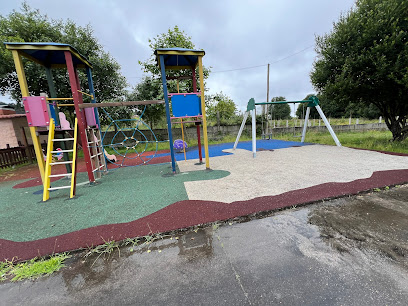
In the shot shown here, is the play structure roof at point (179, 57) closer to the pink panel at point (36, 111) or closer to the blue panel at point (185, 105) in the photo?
the blue panel at point (185, 105)

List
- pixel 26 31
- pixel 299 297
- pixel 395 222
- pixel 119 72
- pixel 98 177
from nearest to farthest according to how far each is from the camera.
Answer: pixel 299 297 < pixel 395 222 < pixel 98 177 < pixel 26 31 < pixel 119 72

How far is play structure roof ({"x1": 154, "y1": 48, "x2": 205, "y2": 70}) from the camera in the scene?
4.06m

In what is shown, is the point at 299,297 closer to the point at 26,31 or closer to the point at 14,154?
the point at 14,154

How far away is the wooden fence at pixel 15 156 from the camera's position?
684 centimetres

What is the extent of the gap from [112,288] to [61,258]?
2.70ft

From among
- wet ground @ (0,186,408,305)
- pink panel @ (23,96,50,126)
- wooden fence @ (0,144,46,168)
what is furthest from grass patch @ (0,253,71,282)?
wooden fence @ (0,144,46,168)

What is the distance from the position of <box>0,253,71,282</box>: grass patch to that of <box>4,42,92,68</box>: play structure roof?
3.75m

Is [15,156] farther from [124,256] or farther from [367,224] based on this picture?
[367,224]

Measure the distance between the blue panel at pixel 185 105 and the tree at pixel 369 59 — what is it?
6.02 metres

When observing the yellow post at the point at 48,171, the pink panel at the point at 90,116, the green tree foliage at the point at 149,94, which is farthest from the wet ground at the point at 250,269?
→ the green tree foliage at the point at 149,94

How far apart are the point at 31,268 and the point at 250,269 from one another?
214 centimetres

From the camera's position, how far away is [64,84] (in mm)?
7781

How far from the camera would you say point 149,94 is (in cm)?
1061

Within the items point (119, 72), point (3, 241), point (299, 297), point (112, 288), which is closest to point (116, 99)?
point (119, 72)
